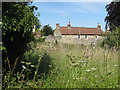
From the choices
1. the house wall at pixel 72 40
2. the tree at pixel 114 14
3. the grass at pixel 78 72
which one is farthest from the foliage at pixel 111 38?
the grass at pixel 78 72

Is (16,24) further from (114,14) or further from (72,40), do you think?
(114,14)

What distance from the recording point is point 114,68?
449 centimetres

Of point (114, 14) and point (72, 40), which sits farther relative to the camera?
point (114, 14)

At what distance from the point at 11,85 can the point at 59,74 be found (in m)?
1.26

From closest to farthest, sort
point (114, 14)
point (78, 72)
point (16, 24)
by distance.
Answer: point (16, 24), point (78, 72), point (114, 14)

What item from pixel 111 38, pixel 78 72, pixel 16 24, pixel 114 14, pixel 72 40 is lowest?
pixel 78 72

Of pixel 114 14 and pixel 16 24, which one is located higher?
pixel 114 14

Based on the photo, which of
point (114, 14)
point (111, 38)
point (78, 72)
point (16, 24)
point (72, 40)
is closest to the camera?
point (16, 24)

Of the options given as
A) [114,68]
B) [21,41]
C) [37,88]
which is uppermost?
[21,41]

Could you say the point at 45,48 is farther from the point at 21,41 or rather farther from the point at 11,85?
the point at 11,85

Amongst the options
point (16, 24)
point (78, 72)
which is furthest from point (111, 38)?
point (16, 24)

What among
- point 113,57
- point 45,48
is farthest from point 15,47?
point 113,57

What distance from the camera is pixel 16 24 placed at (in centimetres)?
378

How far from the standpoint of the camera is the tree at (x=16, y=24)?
12.3 feet
